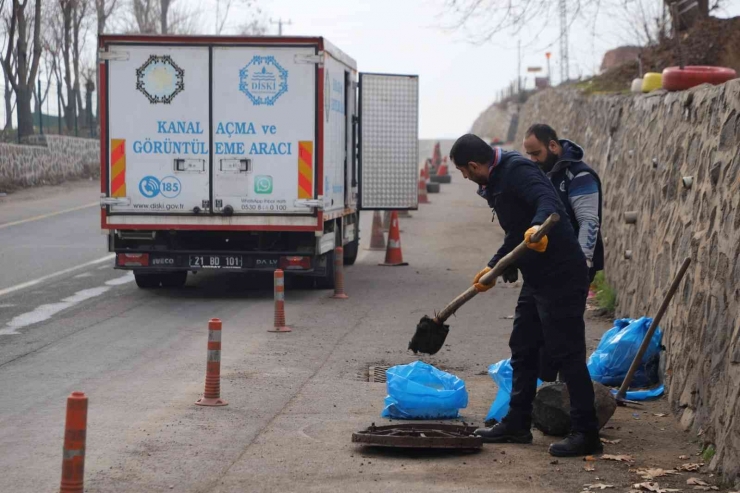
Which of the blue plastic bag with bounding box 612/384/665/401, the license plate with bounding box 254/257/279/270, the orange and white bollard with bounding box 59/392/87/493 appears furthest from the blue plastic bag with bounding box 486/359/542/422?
the license plate with bounding box 254/257/279/270

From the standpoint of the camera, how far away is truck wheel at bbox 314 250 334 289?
15227 mm

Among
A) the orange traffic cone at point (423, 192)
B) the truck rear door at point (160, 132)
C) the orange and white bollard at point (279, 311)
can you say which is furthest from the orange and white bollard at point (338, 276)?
the orange traffic cone at point (423, 192)

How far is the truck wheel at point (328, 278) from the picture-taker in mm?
15227

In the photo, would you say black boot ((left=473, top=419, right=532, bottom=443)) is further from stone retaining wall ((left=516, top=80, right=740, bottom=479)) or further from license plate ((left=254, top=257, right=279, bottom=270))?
license plate ((left=254, top=257, right=279, bottom=270))

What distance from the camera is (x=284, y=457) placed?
6.76 meters

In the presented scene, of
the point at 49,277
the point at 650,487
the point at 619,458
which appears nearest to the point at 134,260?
the point at 49,277

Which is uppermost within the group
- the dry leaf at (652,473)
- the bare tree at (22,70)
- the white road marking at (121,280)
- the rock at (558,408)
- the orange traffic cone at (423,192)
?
the bare tree at (22,70)

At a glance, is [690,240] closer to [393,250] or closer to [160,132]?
[160,132]

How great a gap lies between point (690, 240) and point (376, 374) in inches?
114

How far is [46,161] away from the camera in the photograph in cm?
3912

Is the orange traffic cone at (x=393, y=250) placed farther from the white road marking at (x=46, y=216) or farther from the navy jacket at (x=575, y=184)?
the navy jacket at (x=575, y=184)

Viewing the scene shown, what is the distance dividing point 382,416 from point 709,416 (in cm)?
229

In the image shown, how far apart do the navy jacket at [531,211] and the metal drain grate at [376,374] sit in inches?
112

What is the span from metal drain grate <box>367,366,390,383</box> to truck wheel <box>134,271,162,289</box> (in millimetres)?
5946
